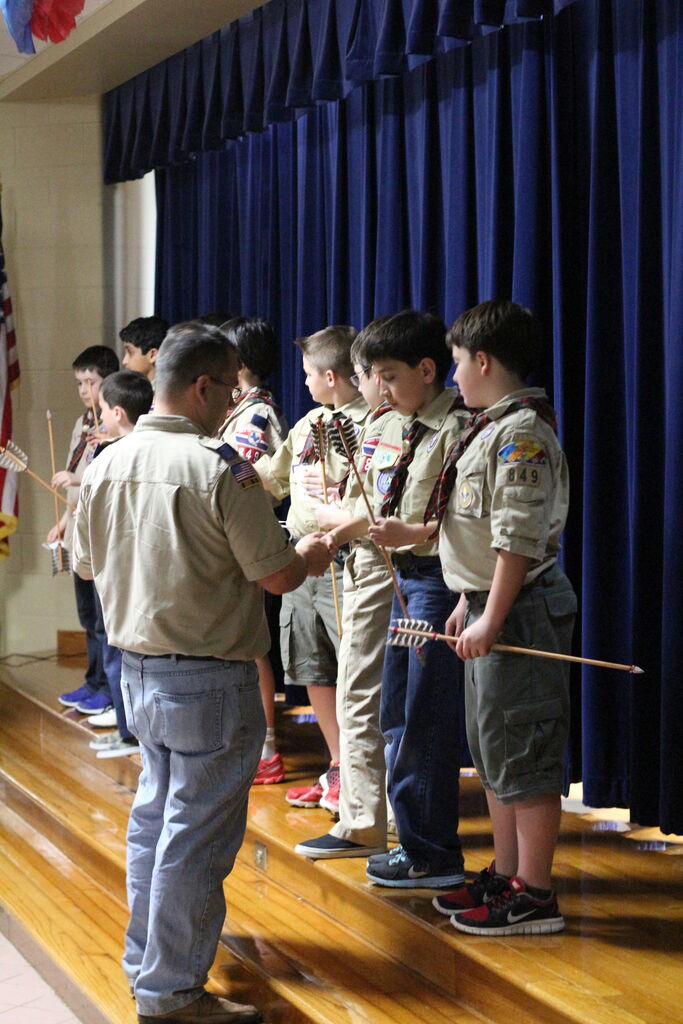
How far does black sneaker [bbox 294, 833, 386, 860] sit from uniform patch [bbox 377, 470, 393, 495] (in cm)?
89

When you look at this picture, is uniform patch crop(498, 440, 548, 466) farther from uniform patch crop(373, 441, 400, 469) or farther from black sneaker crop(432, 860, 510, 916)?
black sneaker crop(432, 860, 510, 916)

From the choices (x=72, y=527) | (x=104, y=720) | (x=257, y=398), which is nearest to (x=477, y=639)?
(x=257, y=398)

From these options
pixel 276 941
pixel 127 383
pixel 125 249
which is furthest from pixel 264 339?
pixel 125 249

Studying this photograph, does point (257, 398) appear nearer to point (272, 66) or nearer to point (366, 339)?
point (366, 339)

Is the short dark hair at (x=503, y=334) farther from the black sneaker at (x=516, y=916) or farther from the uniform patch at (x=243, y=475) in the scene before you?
the black sneaker at (x=516, y=916)

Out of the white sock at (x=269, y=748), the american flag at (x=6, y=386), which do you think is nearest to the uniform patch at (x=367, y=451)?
the white sock at (x=269, y=748)

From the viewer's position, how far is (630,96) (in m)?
3.07

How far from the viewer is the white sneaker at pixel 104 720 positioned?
14.5 ft

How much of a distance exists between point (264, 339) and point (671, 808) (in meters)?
1.80

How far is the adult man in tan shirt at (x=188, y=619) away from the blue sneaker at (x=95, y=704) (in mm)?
2208

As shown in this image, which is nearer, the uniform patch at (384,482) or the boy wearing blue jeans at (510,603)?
the boy wearing blue jeans at (510,603)

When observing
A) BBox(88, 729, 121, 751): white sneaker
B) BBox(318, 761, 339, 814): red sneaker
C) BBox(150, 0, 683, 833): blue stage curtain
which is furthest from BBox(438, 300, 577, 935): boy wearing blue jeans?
BBox(88, 729, 121, 751): white sneaker

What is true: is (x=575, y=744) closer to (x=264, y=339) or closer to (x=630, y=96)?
(x=264, y=339)

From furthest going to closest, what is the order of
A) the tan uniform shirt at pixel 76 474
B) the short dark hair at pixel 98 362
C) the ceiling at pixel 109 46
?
1. the short dark hair at pixel 98 362
2. the ceiling at pixel 109 46
3. the tan uniform shirt at pixel 76 474
